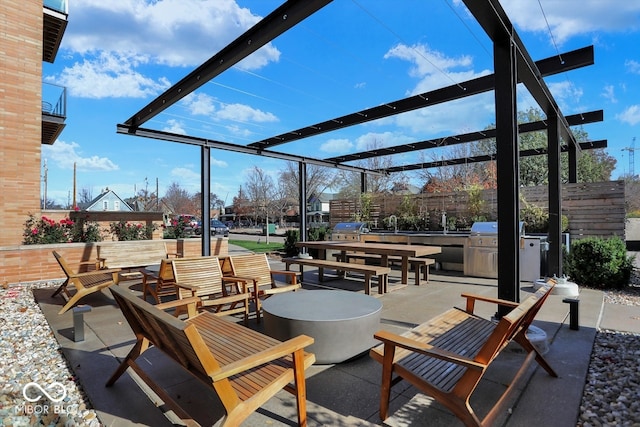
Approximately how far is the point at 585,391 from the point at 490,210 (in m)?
8.08

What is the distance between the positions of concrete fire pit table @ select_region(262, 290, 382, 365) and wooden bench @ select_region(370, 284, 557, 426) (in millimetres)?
596

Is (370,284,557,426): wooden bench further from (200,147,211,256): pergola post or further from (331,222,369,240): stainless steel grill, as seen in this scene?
(331,222,369,240): stainless steel grill

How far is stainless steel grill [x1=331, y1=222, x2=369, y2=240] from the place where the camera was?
33.9 feet

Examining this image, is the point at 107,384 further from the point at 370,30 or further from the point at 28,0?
the point at 28,0

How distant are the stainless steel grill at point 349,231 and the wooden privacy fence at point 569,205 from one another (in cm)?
198

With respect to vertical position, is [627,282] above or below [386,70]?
below

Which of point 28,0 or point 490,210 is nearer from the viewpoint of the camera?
point 28,0

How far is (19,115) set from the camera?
26.7 feet

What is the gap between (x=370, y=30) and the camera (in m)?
4.82

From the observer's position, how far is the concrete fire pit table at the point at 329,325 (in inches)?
117

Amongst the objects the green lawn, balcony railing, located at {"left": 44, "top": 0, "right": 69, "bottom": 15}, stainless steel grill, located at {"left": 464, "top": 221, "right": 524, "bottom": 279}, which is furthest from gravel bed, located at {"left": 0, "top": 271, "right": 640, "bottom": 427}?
balcony railing, located at {"left": 44, "top": 0, "right": 69, "bottom": 15}

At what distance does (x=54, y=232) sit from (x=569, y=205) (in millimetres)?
12165

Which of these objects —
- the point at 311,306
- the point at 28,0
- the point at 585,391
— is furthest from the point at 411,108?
the point at 28,0

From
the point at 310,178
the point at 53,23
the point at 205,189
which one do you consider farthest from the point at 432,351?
the point at 310,178
